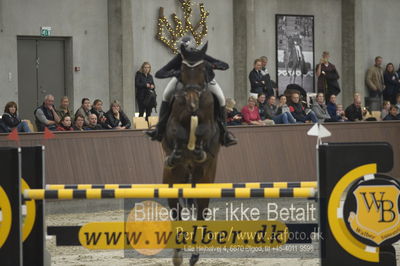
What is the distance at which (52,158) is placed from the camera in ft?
54.7

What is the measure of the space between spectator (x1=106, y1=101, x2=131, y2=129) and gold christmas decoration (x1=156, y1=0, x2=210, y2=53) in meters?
7.31

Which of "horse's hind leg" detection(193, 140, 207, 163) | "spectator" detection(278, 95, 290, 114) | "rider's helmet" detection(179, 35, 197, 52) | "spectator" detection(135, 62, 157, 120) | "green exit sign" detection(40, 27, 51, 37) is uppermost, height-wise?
"green exit sign" detection(40, 27, 51, 37)

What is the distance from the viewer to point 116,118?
19.2m

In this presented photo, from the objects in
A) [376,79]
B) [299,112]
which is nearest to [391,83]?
[376,79]

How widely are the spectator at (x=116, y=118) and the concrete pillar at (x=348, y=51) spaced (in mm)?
12939

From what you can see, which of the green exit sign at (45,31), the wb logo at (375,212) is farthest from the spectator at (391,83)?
the wb logo at (375,212)

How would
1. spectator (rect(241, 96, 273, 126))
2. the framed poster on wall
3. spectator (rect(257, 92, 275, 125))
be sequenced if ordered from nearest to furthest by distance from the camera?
spectator (rect(241, 96, 273, 126))
spectator (rect(257, 92, 275, 125))
the framed poster on wall

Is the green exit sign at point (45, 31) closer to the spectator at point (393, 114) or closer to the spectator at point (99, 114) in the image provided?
the spectator at point (99, 114)

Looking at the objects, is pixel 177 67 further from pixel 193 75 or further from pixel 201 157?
pixel 201 157

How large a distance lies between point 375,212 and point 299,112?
1295 cm

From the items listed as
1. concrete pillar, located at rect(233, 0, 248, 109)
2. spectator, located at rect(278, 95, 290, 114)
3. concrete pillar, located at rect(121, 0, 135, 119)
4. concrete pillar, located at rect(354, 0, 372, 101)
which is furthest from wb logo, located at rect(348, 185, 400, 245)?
concrete pillar, located at rect(354, 0, 372, 101)

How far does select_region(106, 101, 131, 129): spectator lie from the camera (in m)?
19.0

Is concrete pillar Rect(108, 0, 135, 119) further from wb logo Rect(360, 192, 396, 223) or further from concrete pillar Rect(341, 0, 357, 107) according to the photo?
wb logo Rect(360, 192, 396, 223)

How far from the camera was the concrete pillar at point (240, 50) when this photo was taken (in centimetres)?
2795
